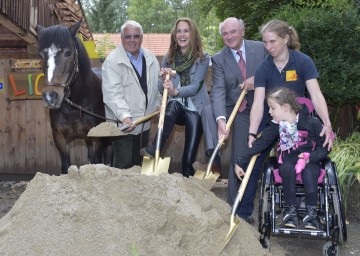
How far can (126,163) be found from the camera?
19.8 feet

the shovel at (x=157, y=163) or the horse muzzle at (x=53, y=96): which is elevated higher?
the horse muzzle at (x=53, y=96)

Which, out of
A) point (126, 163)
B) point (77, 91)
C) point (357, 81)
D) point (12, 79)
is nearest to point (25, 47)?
point (12, 79)

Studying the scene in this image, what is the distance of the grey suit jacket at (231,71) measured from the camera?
5.33 m

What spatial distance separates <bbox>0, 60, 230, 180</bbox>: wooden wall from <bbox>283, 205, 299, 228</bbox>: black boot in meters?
4.22

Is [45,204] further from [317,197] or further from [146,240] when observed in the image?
[317,197]

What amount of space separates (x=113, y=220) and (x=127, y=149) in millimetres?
2323

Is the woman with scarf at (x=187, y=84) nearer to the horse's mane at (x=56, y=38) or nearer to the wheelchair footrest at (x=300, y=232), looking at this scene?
the horse's mane at (x=56, y=38)

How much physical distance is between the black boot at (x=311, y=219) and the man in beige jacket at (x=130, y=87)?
2017 mm

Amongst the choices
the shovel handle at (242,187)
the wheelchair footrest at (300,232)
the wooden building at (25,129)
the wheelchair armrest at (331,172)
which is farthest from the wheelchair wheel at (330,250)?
the wooden building at (25,129)

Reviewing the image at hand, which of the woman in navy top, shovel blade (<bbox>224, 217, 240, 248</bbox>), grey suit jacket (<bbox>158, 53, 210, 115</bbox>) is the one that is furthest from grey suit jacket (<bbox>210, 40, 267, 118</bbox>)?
shovel blade (<bbox>224, 217, 240, 248</bbox>)

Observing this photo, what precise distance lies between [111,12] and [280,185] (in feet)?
150

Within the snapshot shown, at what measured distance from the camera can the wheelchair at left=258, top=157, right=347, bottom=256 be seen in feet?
13.8

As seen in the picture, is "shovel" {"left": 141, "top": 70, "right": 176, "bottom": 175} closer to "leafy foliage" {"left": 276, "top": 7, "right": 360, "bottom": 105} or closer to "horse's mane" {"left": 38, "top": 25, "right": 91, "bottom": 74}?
"horse's mane" {"left": 38, "top": 25, "right": 91, "bottom": 74}

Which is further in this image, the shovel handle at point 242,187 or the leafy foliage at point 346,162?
the leafy foliage at point 346,162
